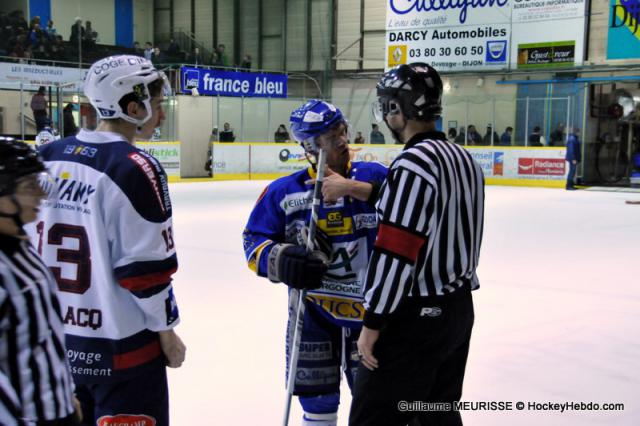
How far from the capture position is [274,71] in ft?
82.5

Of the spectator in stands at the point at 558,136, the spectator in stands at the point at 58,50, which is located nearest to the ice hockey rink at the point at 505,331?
the spectator in stands at the point at 558,136

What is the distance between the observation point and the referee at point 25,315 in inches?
53.5

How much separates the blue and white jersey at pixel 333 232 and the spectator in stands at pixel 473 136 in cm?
1735

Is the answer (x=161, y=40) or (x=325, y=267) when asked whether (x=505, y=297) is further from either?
(x=161, y=40)

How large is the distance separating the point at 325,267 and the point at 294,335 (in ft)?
1.02

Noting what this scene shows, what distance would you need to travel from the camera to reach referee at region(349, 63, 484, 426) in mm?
1862

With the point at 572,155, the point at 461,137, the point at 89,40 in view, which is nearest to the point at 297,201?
the point at 572,155

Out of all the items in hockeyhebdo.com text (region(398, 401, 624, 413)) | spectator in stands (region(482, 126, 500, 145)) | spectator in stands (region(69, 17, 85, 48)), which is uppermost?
spectator in stands (region(69, 17, 85, 48))

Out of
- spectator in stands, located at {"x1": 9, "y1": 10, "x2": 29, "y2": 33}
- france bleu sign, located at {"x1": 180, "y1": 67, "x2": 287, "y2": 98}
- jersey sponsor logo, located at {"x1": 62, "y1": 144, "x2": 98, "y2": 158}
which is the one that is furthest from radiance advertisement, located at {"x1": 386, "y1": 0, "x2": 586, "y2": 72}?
jersey sponsor logo, located at {"x1": 62, "y1": 144, "x2": 98, "y2": 158}

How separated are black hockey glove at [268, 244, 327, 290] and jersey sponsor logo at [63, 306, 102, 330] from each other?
607mm

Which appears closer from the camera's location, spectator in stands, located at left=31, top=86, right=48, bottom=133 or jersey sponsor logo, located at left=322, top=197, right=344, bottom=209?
jersey sponsor logo, located at left=322, top=197, right=344, bottom=209

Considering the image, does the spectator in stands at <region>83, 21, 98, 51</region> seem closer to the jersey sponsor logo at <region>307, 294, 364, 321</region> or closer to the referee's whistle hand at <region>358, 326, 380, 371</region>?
the jersey sponsor logo at <region>307, 294, 364, 321</region>

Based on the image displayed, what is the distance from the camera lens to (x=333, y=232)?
2492mm

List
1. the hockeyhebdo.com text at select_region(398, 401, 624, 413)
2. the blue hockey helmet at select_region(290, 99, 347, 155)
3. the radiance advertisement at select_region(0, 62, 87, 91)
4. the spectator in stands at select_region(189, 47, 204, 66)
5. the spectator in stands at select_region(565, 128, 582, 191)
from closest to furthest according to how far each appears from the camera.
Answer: the blue hockey helmet at select_region(290, 99, 347, 155)
the hockeyhebdo.com text at select_region(398, 401, 624, 413)
the spectator in stands at select_region(565, 128, 582, 191)
the radiance advertisement at select_region(0, 62, 87, 91)
the spectator in stands at select_region(189, 47, 204, 66)
